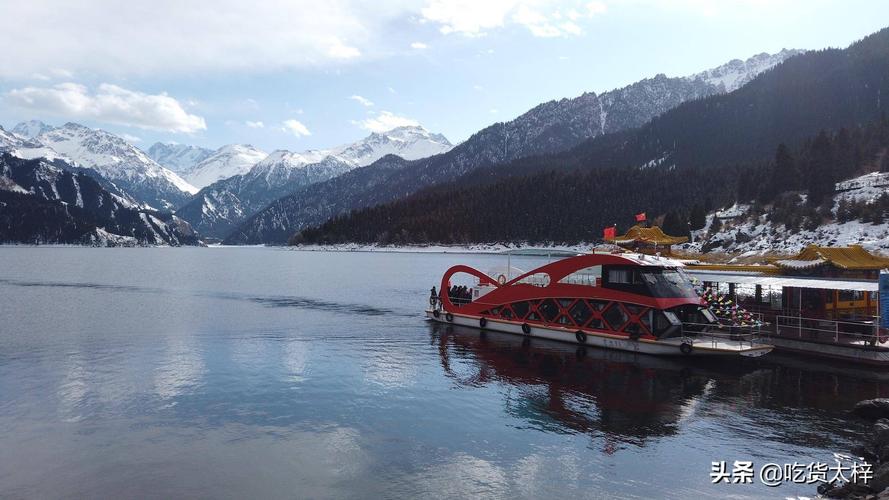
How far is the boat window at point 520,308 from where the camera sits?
1880 inches

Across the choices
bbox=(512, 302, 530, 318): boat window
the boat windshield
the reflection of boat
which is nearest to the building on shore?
bbox=(512, 302, 530, 318): boat window

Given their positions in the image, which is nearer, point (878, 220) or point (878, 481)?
point (878, 481)

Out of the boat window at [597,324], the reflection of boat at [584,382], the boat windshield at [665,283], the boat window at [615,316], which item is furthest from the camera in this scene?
the boat window at [597,324]

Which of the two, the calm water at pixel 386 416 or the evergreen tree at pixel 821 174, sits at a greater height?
the evergreen tree at pixel 821 174

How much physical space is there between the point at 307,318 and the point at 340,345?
15.6 m

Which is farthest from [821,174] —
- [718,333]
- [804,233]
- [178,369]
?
[178,369]

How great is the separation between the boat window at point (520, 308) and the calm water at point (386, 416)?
115 inches

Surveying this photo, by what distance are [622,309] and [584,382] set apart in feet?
32.9

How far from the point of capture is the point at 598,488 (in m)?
18.4

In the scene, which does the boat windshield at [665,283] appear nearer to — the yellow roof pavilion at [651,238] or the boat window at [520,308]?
the boat window at [520,308]

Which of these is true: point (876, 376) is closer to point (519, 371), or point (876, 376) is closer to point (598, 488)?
point (519, 371)

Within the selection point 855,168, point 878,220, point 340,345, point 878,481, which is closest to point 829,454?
point 878,481

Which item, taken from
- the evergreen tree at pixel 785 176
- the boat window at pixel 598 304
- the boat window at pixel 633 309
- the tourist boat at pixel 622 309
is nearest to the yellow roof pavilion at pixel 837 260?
the tourist boat at pixel 622 309

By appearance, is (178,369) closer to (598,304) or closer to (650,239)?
(598,304)
